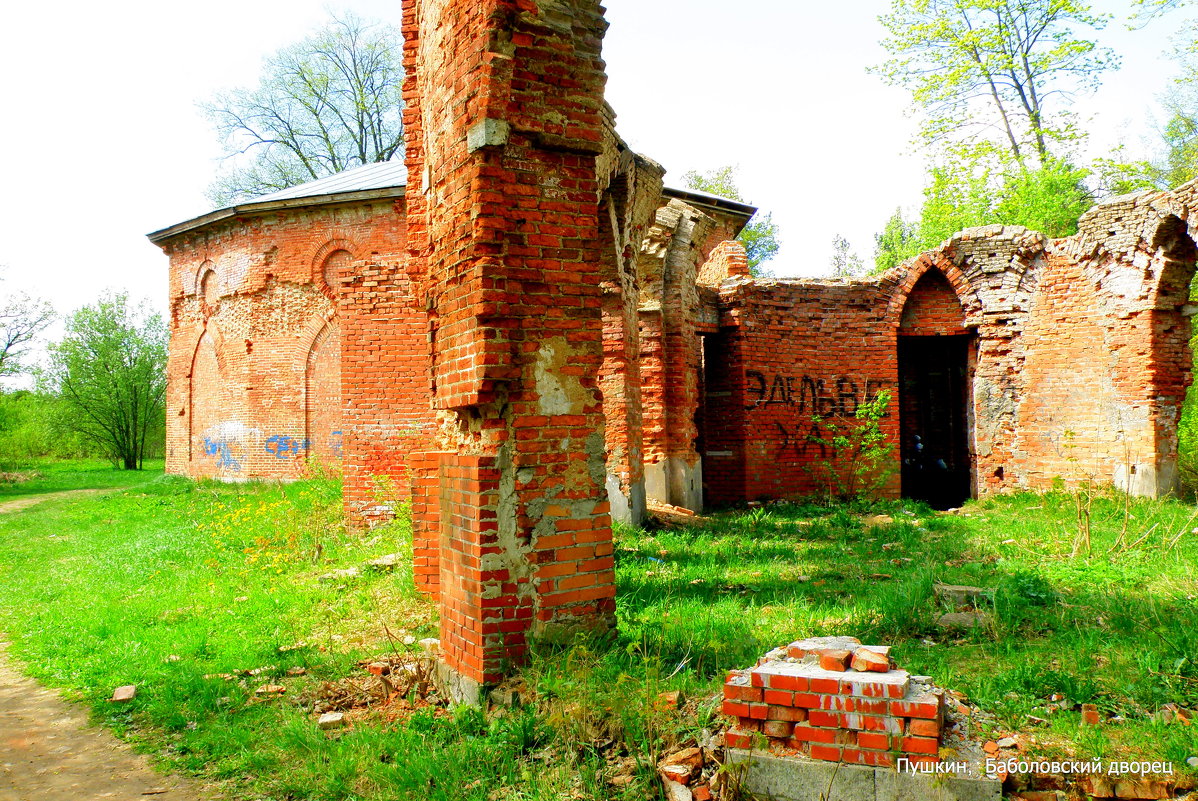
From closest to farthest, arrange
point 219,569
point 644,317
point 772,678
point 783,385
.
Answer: point 772,678 < point 219,569 < point 644,317 < point 783,385

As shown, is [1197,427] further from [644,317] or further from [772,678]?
[772,678]

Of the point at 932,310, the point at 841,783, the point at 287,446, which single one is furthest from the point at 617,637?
the point at 287,446

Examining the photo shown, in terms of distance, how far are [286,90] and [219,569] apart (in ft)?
96.4

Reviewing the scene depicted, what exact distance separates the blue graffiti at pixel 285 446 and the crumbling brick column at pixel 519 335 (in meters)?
15.2

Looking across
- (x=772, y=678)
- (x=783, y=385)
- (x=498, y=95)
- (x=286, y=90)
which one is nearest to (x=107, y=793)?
(x=772, y=678)

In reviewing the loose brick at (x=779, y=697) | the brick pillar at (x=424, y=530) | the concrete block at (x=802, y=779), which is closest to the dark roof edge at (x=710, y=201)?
the brick pillar at (x=424, y=530)

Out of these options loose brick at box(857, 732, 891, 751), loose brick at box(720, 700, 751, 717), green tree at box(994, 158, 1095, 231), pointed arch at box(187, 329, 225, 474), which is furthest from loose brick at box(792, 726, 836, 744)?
green tree at box(994, 158, 1095, 231)

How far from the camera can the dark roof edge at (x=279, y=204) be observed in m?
17.0

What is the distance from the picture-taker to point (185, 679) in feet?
17.6

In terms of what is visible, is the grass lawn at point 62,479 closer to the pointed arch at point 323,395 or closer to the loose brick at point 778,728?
the pointed arch at point 323,395

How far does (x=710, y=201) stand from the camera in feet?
75.8

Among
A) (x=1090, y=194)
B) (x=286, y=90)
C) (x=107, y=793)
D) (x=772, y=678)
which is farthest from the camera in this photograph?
(x=286, y=90)

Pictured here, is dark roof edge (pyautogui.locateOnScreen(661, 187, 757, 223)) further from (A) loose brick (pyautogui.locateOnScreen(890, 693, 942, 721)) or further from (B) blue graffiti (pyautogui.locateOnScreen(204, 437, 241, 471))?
(A) loose brick (pyautogui.locateOnScreen(890, 693, 942, 721))

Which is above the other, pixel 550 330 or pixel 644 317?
pixel 644 317
